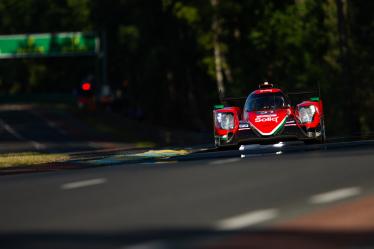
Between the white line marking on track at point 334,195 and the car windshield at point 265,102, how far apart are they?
10.1 meters

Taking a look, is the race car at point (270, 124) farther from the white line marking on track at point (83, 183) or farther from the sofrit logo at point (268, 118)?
the white line marking on track at point (83, 183)

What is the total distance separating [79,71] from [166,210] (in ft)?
311

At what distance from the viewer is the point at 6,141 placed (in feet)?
160

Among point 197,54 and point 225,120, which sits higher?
point 197,54

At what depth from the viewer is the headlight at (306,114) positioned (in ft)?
72.9

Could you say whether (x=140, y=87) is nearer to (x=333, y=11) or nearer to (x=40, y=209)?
(x=333, y=11)

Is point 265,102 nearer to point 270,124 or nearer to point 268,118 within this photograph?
point 268,118

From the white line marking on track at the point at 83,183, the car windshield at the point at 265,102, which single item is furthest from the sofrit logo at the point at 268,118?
the white line marking on track at the point at 83,183

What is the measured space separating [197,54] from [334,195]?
64.7m

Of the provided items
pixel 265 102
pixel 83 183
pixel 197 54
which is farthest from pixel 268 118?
pixel 197 54

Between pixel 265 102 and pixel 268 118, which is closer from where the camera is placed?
pixel 268 118

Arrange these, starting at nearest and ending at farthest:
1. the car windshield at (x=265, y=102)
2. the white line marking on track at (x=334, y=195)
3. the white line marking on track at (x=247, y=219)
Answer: the white line marking on track at (x=247, y=219)
the white line marking on track at (x=334, y=195)
the car windshield at (x=265, y=102)

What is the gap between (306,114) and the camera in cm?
2228

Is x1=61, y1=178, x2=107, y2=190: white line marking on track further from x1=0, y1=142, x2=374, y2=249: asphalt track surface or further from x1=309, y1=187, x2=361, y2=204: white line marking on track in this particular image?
x1=309, y1=187, x2=361, y2=204: white line marking on track
